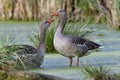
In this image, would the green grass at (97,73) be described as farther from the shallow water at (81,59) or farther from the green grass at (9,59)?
the green grass at (9,59)

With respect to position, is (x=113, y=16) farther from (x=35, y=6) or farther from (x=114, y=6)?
(x=35, y=6)

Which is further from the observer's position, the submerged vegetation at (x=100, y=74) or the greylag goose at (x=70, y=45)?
the greylag goose at (x=70, y=45)

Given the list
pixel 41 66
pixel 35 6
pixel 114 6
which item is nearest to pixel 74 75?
pixel 41 66

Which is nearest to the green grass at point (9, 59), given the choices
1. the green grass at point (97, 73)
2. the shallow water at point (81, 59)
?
the shallow water at point (81, 59)

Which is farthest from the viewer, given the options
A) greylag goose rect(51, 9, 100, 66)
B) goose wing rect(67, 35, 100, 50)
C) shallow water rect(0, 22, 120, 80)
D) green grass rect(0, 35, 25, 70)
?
goose wing rect(67, 35, 100, 50)

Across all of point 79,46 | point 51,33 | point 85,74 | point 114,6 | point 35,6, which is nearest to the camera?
point 85,74

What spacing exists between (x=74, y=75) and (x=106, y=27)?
5.42 meters

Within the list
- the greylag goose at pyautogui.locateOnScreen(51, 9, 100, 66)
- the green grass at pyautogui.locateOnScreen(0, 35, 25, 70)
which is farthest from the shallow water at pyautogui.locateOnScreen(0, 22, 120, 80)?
the green grass at pyautogui.locateOnScreen(0, 35, 25, 70)

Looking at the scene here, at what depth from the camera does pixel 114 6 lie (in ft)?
40.3

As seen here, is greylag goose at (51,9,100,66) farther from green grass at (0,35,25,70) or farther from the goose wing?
green grass at (0,35,25,70)

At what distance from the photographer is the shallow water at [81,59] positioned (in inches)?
291

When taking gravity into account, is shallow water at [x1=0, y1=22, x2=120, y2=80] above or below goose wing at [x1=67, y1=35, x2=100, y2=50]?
below

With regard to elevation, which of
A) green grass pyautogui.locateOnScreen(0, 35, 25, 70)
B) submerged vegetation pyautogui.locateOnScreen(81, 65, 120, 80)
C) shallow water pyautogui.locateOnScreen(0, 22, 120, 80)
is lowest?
shallow water pyautogui.locateOnScreen(0, 22, 120, 80)

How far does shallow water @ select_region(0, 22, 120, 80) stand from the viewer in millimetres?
7391
